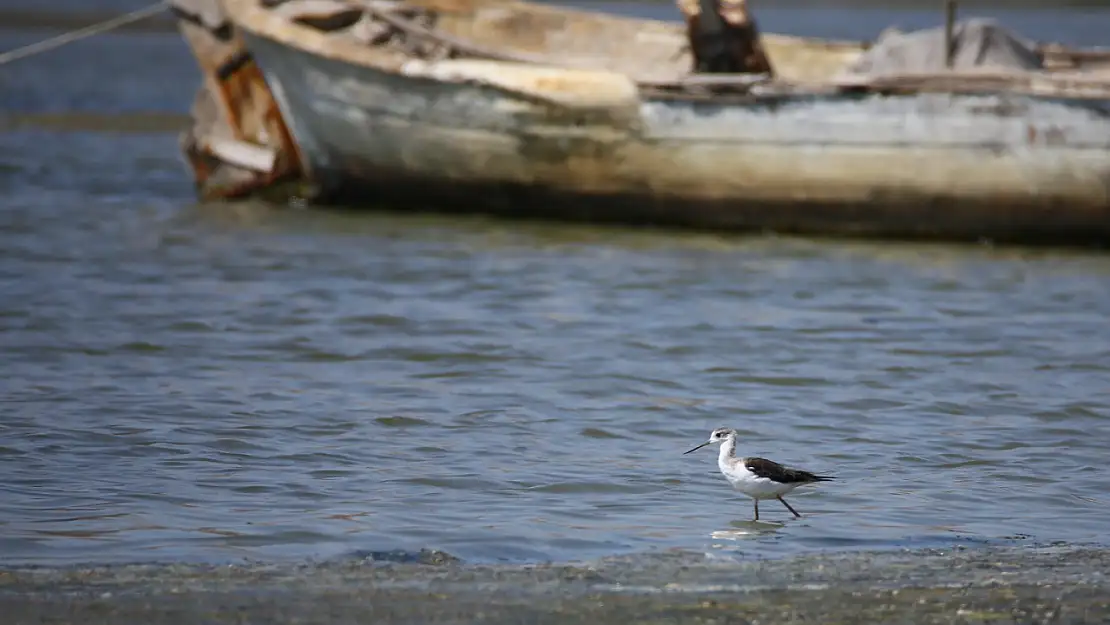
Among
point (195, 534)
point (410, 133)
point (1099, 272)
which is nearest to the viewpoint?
point (195, 534)

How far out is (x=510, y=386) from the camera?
10312mm

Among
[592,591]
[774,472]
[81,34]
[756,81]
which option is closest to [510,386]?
[774,472]

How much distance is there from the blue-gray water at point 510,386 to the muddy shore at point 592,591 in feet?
1.19

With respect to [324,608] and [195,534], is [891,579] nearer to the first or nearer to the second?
[324,608]

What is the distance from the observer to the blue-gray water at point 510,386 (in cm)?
723

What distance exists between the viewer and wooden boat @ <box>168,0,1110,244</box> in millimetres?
14172

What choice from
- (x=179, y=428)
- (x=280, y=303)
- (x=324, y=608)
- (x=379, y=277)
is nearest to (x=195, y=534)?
(x=324, y=608)

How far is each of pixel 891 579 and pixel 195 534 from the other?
8.57 feet

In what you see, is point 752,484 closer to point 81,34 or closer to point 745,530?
point 745,530

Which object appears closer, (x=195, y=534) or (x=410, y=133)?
(x=195, y=534)

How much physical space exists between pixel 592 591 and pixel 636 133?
9.28 meters

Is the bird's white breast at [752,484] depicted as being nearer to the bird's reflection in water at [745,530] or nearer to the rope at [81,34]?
the bird's reflection in water at [745,530]

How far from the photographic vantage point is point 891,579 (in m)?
6.17

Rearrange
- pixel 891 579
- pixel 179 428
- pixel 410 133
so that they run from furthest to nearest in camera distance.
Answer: pixel 410 133
pixel 179 428
pixel 891 579
